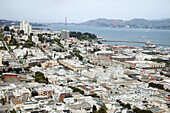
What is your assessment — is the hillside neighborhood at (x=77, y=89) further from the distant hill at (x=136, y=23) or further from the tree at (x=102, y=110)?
the distant hill at (x=136, y=23)

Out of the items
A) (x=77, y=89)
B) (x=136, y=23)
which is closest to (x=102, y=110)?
(x=77, y=89)

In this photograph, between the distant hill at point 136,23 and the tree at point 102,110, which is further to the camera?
the distant hill at point 136,23

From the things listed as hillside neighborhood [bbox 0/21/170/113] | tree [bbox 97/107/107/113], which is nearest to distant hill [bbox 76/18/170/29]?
hillside neighborhood [bbox 0/21/170/113]

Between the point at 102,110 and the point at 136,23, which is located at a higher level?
the point at 136,23

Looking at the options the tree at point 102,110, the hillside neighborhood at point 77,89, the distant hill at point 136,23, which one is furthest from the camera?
the distant hill at point 136,23

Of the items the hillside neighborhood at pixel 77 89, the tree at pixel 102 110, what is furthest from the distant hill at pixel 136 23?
the tree at pixel 102 110

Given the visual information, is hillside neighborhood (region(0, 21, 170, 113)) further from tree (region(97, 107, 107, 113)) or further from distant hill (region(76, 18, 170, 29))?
distant hill (region(76, 18, 170, 29))

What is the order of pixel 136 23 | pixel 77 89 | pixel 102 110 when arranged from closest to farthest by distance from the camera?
1. pixel 102 110
2. pixel 77 89
3. pixel 136 23

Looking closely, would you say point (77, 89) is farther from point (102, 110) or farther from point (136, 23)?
point (136, 23)

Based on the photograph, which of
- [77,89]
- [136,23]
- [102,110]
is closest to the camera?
[102,110]

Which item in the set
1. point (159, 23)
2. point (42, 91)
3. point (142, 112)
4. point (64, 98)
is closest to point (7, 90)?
point (42, 91)

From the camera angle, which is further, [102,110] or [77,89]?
[77,89]
